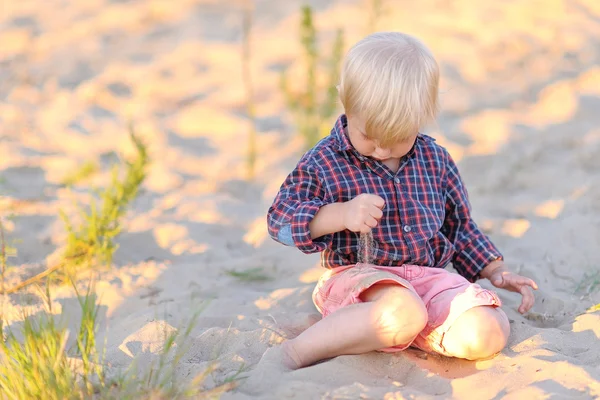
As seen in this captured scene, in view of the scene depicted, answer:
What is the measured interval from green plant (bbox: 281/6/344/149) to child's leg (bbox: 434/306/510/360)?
74.4 inches

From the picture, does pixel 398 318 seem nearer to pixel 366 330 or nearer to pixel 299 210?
pixel 366 330

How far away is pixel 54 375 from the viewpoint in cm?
171

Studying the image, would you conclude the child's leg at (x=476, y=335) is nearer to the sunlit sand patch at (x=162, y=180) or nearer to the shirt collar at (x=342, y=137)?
the shirt collar at (x=342, y=137)

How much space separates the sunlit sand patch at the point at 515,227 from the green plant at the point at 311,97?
1.07m

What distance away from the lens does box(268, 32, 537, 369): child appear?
2094 millimetres

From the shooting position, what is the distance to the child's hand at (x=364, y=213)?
2025mm

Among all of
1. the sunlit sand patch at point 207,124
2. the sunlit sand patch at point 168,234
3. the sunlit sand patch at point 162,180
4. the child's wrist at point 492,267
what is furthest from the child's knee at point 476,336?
the sunlit sand patch at point 207,124

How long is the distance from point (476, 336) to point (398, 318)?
0.75 ft

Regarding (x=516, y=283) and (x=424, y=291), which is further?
(x=516, y=283)

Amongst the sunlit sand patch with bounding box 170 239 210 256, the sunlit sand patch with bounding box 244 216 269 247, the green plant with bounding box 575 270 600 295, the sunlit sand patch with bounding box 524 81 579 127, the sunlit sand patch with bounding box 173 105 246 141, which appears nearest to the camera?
the green plant with bounding box 575 270 600 295

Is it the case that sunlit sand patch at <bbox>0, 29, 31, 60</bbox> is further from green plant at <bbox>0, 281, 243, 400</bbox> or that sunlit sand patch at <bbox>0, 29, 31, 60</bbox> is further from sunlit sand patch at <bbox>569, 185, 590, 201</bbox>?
green plant at <bbox>0, 281, 243, 400</bbox>

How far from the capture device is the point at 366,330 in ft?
6.88

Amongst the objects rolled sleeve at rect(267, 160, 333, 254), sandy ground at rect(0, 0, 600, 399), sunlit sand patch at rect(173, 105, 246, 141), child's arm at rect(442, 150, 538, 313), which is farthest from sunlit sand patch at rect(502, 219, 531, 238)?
sunlit sand patch at rect(173, 105, 246, 141)

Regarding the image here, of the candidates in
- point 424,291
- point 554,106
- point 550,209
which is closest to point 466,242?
point 424,291
